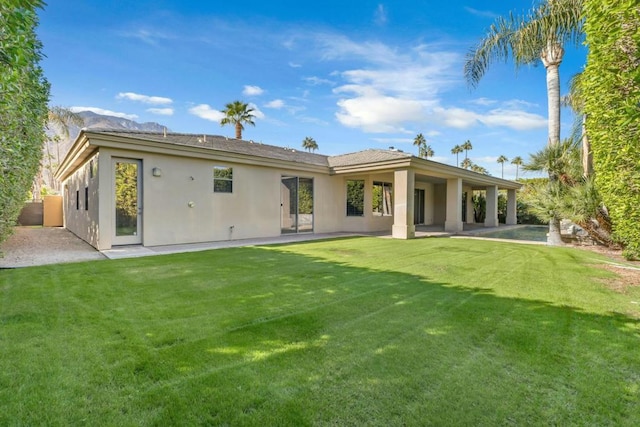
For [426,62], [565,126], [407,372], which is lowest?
[407,372]

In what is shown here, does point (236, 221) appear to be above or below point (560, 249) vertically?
above

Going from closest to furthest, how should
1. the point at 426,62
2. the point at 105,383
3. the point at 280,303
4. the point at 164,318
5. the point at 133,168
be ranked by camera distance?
the point at 105,383, the point at 164,318, the point at 280,303, the point at 133,168, the point at 426,62

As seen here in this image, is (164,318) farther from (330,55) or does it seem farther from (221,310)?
(330,55)

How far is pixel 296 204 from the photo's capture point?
14648 millimetres

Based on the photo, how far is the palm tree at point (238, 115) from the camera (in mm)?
26391

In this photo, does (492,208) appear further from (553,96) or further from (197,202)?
(197,202)

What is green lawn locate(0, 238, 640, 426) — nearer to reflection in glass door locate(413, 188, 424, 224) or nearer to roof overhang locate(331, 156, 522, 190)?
roof overhang locate(331, 156, 522, 190)

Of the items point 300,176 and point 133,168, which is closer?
point 133,168

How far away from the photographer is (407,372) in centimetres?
270

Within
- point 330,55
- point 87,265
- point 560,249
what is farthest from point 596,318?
point 330,55

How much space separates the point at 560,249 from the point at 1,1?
13213 millimetres

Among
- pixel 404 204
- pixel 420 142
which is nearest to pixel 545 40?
pixel 404 204

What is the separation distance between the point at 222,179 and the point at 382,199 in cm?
902

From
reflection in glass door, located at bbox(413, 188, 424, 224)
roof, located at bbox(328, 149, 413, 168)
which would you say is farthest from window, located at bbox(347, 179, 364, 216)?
reflection in glass door, located at bbox(413, 188, 424, 224)
